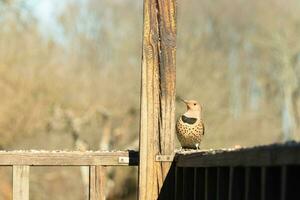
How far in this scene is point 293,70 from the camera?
4688cm

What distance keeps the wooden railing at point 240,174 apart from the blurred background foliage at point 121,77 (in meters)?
16.1

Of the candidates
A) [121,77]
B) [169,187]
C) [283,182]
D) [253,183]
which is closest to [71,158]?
[169,187]

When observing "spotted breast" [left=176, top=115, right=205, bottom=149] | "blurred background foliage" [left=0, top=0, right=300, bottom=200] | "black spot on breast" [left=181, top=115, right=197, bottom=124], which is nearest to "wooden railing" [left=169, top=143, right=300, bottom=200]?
"spotted breast" [left=176, top=115, right=205, bottom=149]

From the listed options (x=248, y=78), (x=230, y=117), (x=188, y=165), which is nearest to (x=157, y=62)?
(x=188, y=165)

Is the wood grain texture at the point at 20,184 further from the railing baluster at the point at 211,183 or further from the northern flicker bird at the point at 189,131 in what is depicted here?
the northern flicker bird at the point at 189,131

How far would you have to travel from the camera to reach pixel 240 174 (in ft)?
12.1

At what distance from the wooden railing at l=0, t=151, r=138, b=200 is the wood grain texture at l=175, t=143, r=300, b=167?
15.8 inches

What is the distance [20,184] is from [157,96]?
894mm

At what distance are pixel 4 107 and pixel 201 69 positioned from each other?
12098 millimetres

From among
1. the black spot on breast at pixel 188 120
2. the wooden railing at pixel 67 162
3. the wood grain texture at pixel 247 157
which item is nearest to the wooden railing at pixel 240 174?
the wood grain texture at pixel 247 157

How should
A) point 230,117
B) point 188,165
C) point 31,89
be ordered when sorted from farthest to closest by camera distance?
point 230,117, point 31,89, point 188,165

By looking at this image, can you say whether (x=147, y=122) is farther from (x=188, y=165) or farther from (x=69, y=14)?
(x=69, y=14)

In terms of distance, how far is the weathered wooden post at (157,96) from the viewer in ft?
15.5

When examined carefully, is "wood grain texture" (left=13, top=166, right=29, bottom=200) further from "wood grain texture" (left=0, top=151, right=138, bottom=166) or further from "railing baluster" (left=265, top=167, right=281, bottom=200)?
"railing baluster" (left=265, top=167, right=281, bottom=200)
